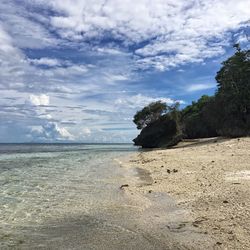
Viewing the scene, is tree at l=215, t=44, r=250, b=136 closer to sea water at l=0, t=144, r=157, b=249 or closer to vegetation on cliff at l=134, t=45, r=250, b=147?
vegetation on cliff at l=134, t=45, r=250, b=147

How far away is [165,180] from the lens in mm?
18359

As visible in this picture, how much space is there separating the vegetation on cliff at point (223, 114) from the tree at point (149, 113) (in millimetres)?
292

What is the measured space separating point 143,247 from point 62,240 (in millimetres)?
2201

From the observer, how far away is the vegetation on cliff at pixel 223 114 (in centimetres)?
5625

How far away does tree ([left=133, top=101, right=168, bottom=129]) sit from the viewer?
279ft

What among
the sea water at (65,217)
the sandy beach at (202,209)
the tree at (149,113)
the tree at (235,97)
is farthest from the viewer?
the tree at (149,113)

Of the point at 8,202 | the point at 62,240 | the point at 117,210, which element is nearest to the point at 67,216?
the point at 117,210

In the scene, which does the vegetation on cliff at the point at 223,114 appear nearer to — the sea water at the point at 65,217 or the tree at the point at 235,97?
the tree at the point at 235,97

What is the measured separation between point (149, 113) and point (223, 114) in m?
31.0

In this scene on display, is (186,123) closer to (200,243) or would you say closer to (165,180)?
(165,180)

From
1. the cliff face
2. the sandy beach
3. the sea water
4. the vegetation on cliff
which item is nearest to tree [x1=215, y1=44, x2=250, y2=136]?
the vegetation on cliff

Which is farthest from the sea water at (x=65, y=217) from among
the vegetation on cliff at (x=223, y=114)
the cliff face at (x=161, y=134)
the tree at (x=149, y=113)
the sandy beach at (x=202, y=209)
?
the tree at (x=149, y=113)

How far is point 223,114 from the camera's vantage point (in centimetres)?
5997

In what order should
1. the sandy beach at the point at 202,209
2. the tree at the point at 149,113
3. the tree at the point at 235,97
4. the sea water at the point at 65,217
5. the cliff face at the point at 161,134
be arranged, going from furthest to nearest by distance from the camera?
the tree at the point at 149,113, the cliff face at the point at 161,134, the tree at the point at 235,97, the sea water at the point at 65,217, the sandy beach at the point at 202,209
